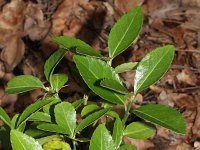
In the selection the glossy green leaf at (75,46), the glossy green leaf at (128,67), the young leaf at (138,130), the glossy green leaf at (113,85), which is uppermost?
the glossy green leaf at (75,46)

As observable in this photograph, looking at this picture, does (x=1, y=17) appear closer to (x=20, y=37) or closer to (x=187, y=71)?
(x=20, y=37)

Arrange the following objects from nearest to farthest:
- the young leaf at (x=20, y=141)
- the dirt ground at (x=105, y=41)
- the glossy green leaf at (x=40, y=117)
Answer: the young leaf at (x=20, y=141)
the glossy green leaf at (x=40, y=117)
the dirt ground at (x=105, y=41)

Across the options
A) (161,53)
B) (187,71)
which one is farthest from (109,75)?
(187,71)

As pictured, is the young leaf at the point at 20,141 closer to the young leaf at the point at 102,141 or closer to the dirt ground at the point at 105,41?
the young leaf at the point at 102,141

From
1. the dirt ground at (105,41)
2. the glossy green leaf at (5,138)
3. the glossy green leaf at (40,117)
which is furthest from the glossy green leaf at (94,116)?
the dirt ground at (105,41)

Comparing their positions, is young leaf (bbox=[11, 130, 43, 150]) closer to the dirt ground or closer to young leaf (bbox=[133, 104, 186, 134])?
young leaf (bbox=[133, 104, 186, 134])

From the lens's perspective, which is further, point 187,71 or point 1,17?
point 1,17

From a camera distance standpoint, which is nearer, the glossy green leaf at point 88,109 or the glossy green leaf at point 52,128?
the glossy green leaf at point 52,128
